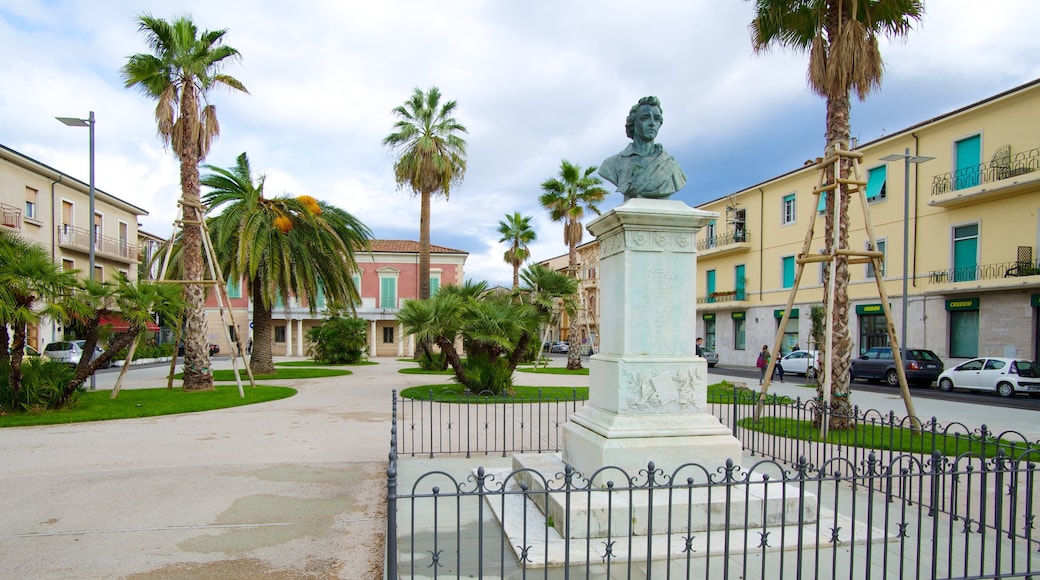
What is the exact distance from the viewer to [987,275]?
2286 centimetres

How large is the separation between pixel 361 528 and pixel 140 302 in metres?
9.06

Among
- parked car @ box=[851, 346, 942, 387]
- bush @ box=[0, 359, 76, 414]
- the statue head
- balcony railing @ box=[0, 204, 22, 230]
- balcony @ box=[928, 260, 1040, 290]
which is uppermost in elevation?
balcony railing @ box=[0, 204, 22, 230]

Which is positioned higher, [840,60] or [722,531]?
[840,60]

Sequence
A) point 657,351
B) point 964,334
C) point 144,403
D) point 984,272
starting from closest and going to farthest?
point 657,351 < point 144,403 < point 984,272 < point 964,334

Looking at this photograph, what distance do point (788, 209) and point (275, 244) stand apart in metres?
26.2

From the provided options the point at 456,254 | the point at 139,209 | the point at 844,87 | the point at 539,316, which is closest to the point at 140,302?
the point at 539,316

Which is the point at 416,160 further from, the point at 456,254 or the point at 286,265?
the point at 456,254

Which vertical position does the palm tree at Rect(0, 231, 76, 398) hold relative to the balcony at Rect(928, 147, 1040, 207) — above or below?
below

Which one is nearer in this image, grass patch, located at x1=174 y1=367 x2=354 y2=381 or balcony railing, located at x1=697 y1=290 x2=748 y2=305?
grass patch, located at x1=174 y1=367 x2=354 y2=381

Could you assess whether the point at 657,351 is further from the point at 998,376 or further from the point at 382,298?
the point at 382,298

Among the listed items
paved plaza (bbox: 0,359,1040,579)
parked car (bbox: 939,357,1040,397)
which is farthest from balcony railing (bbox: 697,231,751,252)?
paved plaza (bbox: 0,359,1040,579)

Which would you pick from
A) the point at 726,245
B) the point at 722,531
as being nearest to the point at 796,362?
the point at 726,245

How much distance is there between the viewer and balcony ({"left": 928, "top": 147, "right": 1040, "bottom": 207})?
840 inches

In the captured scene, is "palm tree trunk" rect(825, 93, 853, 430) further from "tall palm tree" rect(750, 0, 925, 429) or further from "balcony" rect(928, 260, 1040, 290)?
"balcony" rect(928, 260, 1040, 290)
